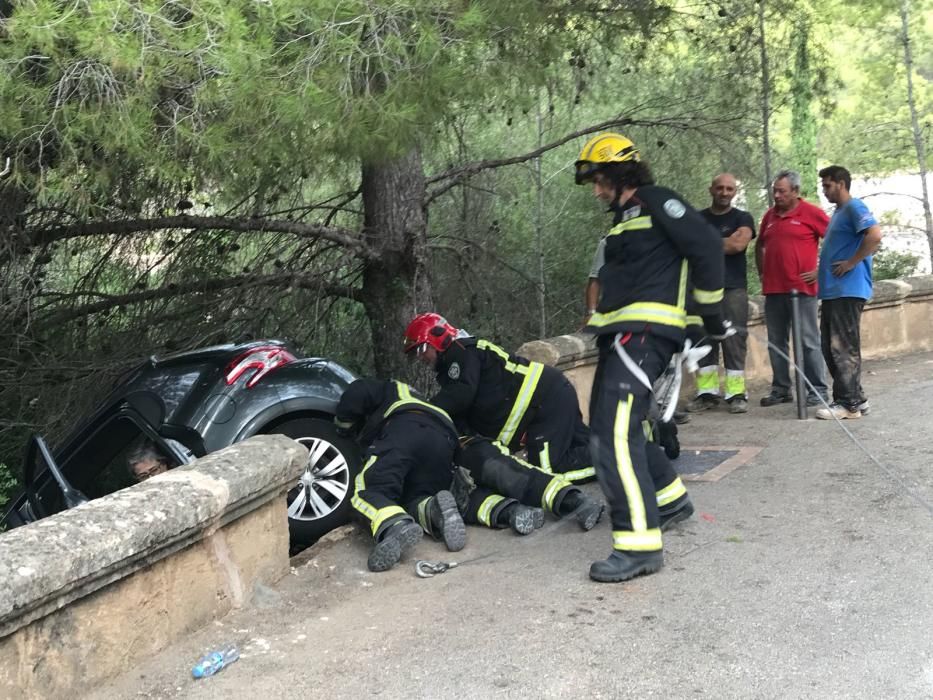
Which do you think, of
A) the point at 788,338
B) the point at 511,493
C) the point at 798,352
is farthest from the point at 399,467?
the point at 788,338

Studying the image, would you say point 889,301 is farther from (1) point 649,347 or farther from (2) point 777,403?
(1) point 649,347

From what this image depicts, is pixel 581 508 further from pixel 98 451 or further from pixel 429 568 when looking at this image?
pixel 98 451

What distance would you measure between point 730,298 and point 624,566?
4.11 meters

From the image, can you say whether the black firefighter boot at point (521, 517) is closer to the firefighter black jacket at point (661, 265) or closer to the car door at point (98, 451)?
the firefighter black jacket at point (661, 265)

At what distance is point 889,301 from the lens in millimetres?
10547

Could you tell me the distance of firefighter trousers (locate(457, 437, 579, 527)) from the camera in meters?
5.25

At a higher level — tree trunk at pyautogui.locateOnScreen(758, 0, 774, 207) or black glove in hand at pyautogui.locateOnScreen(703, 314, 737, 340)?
tree trunk at pyautogui.locateOnScreen(758, 0, 774, 207)

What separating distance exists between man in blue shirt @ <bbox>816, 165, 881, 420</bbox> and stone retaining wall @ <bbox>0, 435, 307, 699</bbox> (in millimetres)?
4392

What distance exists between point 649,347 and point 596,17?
3809 mm

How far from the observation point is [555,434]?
19.1ft

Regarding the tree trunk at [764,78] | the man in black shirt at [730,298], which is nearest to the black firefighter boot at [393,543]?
the man in black shirt at [730,298]

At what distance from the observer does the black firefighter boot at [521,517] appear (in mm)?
5137

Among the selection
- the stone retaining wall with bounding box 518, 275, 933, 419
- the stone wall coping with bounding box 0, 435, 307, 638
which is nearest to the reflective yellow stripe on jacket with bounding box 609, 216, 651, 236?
the stone wall coping with bounding box 0, 435, 307, 638

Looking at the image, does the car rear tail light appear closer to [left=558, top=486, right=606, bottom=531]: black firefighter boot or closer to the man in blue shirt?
[left=558, top=486, right=606, bottom=531]: black firefighter boot
